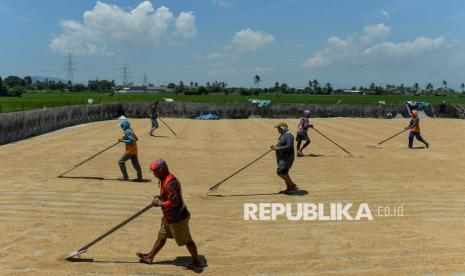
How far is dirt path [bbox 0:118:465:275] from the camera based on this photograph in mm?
6246

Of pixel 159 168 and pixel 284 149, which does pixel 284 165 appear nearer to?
pixel 284 149

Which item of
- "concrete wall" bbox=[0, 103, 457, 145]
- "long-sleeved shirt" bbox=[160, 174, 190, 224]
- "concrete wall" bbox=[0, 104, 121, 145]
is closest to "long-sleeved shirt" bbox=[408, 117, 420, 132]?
"long-sleeved shirt" bbox=[160, 174, 190, 224]

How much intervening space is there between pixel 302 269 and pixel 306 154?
35.8 feet

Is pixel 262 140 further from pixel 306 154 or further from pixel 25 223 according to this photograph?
pixel 25 223

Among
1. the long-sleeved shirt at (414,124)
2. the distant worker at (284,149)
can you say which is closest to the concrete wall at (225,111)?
the long-sleeved shirt at (414,124)

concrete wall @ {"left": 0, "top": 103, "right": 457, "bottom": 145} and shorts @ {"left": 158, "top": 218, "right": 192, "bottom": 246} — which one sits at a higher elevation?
concrete wall @ {"left": 0, "top": 103, "right": 457, "bottom": 145}

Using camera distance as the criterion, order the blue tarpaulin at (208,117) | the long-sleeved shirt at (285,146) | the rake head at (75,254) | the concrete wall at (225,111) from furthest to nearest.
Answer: the blue tarpaulin at (208,117) < the concrete wall at (225,111) < the long-sleeved shirt at (285,146) < the rake head at (75,254)

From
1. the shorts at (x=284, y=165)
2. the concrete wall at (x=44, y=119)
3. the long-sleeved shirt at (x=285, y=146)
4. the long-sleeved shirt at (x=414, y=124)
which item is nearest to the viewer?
the long-sleeved shirt at (x=285, y=146)

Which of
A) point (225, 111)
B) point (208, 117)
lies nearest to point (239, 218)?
point (208, 117)

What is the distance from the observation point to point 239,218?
27.8ft

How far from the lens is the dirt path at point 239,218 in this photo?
625 cm

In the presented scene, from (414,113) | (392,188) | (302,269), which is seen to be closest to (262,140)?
(414,113)

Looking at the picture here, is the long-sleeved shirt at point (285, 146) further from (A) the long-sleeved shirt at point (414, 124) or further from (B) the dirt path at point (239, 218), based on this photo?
(A) the long-sleeved shirt at point (414, 124)

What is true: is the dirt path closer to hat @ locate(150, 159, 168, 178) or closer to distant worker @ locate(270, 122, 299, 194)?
distant worker @ locate(270, 122, 299, 194)
